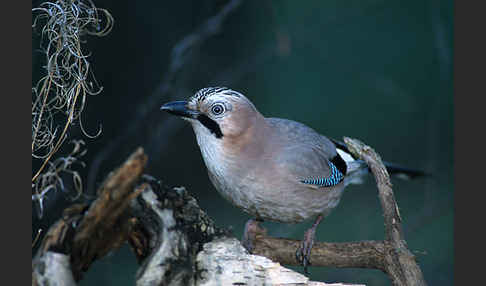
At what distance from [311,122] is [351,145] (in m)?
1.01

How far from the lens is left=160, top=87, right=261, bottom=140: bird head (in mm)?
2457

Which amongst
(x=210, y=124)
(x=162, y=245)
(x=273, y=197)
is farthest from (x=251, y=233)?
(x=162, y=245)

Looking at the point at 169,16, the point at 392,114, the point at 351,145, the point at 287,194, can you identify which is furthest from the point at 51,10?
the point at 392,114

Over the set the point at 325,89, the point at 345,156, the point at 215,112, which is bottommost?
the point at 345,156

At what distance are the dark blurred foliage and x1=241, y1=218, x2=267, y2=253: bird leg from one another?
75 cm

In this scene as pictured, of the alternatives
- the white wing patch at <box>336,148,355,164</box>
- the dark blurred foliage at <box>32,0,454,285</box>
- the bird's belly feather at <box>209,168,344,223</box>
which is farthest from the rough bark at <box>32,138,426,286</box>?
the dark blurred foliage at <box>32,0,454,285</box>

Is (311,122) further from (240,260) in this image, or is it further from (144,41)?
(240,260)

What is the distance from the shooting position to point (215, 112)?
8.07ft

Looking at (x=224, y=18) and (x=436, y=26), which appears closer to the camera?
(x=224, y=18)

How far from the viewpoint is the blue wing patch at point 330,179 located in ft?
8.68

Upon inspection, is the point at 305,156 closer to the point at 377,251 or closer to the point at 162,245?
the point at 377,251

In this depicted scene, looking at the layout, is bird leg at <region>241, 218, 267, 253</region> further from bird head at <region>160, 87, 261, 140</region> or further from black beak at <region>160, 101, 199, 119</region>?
black beak at <region>160, 101, 199, 119</region>

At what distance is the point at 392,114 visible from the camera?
13.3 feet

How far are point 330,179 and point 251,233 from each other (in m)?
0.51
